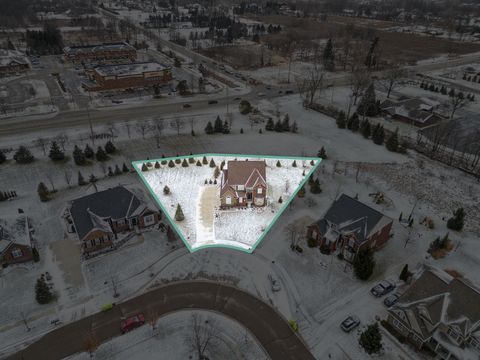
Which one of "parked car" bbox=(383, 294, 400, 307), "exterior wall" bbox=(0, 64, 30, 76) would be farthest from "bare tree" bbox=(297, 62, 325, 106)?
"exterior wall" bbox=(0, 64, 30, 76)

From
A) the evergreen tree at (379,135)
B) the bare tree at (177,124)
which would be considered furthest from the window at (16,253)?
the evergreen tree at (379,135)

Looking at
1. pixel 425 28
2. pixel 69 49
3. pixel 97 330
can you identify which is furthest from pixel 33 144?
pixel 425 28

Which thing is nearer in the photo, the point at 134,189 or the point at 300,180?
the point at 134,189

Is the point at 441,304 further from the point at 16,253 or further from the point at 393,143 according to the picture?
the point at 16,253

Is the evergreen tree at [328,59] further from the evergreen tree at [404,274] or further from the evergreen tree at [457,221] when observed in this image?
the evergreen tree at [404,274]

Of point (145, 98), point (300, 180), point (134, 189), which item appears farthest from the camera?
point (145, 98)

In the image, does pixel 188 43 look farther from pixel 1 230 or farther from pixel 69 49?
pixel 1 230

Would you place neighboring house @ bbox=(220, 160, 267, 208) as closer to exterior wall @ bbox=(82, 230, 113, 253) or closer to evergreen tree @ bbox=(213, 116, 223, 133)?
exterior wall @ bbox=(82, 230, 113, 253)
